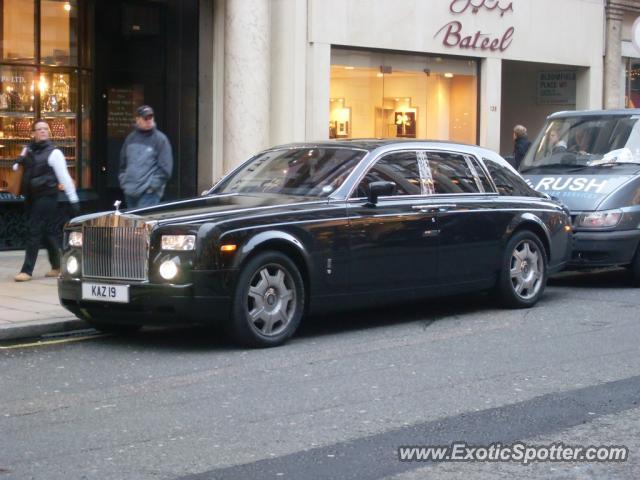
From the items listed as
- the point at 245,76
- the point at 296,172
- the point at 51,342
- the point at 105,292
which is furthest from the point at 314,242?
the point at 245,76

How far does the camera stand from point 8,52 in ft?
53.6

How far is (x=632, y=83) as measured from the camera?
2709 cm

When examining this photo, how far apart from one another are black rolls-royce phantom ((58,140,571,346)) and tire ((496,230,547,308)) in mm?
14

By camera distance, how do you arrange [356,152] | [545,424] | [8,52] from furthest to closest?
[8,52], [356,152], [545,424]

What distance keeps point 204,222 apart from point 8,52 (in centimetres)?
859

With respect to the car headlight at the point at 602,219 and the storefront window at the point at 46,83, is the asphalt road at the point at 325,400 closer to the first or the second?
the car headlight at the point at 602,219

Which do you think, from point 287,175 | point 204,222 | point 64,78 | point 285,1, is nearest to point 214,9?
point 285,1

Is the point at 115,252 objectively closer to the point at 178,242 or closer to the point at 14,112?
the point at 178,242

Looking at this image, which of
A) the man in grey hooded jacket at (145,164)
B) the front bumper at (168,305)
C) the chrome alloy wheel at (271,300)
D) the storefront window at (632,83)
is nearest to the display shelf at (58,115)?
the man in grey hooded jacket at (145,164)

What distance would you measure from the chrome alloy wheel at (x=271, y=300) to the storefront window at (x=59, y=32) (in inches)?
348

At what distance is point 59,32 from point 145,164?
5.48 meters

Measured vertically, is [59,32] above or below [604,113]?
above

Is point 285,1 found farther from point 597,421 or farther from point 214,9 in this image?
point 597,421

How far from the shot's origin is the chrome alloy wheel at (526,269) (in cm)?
1143
